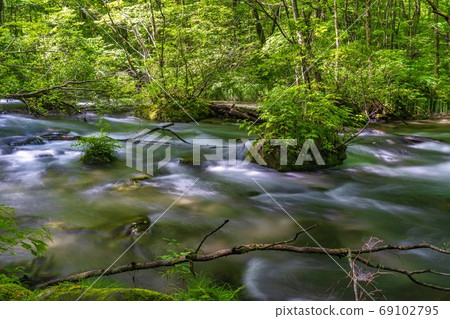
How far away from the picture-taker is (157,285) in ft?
10.9

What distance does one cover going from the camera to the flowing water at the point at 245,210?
3.64 metres

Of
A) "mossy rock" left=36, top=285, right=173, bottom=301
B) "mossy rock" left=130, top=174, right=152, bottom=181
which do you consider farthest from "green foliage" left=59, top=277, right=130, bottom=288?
"mossy rock" left=130, top=174, right=152, bottom=181

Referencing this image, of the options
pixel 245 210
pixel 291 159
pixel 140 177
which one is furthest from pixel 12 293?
pixel 291 159

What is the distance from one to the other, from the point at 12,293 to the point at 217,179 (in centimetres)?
501

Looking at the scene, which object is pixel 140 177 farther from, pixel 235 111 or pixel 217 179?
pixel 235 111

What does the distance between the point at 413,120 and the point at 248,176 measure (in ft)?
32.5

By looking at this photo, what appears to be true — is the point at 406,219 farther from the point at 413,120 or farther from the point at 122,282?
the point at 413,120

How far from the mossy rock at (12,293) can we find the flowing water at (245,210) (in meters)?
0.90

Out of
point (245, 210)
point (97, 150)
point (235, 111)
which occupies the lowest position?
point (245, 210)

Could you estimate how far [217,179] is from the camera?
726 centimetres

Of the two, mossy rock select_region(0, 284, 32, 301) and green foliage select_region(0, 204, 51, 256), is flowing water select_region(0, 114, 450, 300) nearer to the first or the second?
green foliage select_region(0, 204, 51, 256)

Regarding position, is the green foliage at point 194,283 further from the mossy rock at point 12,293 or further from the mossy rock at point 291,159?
the mossy rock at point 291,159

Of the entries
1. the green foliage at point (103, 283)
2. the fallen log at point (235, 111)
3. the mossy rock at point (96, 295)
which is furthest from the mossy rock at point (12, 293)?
the fallen log at point (235, 111)
